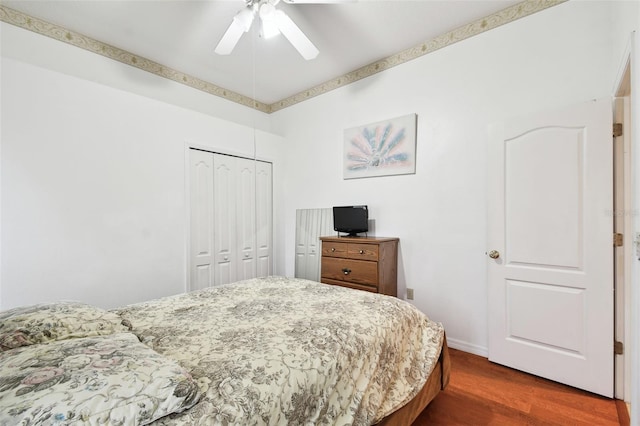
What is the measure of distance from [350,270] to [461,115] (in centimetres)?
178

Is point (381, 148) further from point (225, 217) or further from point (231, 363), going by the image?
point (231, 363)

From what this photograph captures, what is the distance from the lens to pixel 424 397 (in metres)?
1.55

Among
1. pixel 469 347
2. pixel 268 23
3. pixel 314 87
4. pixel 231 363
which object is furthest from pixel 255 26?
pixel 469 347

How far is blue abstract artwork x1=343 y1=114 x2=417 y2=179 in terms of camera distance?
2867 mm

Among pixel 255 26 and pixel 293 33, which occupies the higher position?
pixel 255 26

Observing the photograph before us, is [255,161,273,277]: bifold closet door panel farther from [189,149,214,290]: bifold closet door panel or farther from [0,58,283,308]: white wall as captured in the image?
[0,58,283,308]: white wall

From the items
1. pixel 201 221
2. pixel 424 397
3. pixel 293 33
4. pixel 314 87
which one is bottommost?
pixel 424 397

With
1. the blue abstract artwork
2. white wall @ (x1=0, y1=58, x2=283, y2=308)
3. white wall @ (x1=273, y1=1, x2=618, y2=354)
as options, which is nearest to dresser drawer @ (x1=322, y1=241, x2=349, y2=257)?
white wall @ (x1=273, y1=1, x2=618, y2=354)

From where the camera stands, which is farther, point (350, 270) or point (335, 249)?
point (335, 249)

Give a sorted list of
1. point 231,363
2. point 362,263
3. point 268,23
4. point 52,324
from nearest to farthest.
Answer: point 231,363
point 52,324
point 268,23
point 362,263

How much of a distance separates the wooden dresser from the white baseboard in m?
0.66

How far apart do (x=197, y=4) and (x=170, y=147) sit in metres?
1.30

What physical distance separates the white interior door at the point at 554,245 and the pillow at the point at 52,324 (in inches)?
102

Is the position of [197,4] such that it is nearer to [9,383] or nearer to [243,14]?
[243,14]
